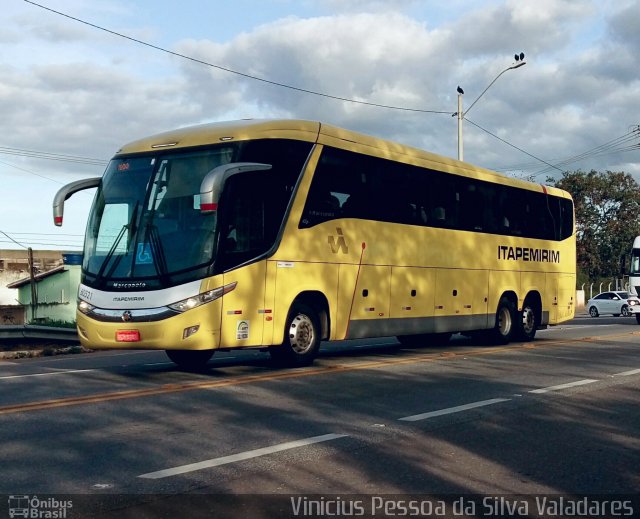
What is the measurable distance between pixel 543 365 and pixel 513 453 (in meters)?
7.27

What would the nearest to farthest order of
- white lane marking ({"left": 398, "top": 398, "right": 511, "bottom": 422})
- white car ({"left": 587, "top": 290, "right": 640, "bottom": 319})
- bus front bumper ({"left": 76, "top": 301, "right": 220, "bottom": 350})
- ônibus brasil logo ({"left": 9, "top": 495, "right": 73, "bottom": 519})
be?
1. ônibus brasil logo ({"left": 9, "top": 495, "right": 73, "bottom": 519})
2. white lane marking ({"left": 398, "top": 398, "right": 511, "bottom": 422})
3. bus front bumper ({"left": 76, "top": 301, "right": 220, "bottom": 350})
4. white car ({"left": 587, "top": 290, "right": 640, "bottom": 319})

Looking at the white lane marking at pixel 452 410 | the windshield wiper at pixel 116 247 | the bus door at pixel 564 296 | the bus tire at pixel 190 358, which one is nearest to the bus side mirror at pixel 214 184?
the windshield wiper at pixel 116 247

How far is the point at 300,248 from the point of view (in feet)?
44.8

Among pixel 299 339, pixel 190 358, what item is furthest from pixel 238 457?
pixel 190 358

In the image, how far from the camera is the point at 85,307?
12930 mm

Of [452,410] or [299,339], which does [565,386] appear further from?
[299,339]

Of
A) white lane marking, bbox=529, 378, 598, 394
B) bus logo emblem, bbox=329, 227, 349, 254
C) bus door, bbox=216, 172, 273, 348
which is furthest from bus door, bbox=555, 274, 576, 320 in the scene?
bus door, bbox=216, 172, 273, 348

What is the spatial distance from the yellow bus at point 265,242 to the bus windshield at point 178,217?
0.06 feet

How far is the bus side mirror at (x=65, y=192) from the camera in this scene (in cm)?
1381

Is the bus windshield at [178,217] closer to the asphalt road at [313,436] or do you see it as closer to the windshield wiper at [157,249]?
the windshield wiper at [157,249]

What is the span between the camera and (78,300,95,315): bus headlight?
1281 centimetres

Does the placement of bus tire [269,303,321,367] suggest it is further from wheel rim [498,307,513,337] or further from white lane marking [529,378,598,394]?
wheel rim [498,307,513,337]

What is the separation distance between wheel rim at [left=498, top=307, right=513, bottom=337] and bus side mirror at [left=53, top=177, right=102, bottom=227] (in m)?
9.78

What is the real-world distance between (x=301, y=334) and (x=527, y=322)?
881cm
